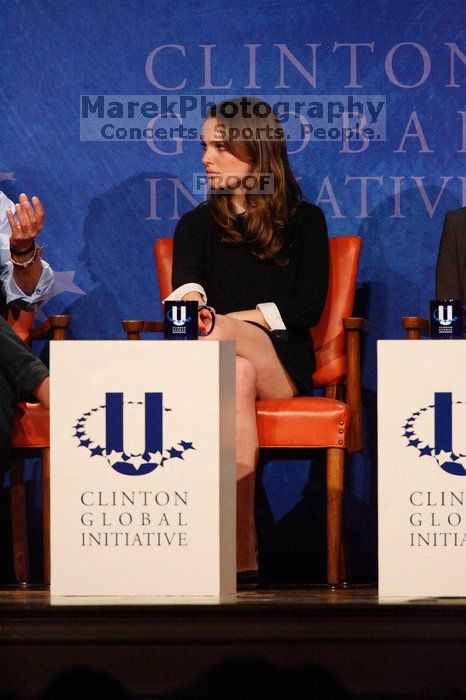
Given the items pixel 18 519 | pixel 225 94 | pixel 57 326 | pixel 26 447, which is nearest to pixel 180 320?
pixel 26 447

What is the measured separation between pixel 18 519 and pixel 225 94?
161 cm

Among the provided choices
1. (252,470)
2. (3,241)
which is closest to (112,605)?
(252,470)

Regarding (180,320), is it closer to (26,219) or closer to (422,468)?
(422,468)

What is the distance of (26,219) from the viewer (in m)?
2.83

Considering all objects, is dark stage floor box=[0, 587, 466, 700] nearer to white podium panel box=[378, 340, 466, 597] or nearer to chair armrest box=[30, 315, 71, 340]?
white podium panel box=[378, 340, 466, 597]

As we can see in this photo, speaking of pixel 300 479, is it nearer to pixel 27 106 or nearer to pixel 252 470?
pixel 252 470

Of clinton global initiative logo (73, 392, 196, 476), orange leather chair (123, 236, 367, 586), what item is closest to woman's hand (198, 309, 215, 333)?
orange leather chair (123, 236, 367, 586)

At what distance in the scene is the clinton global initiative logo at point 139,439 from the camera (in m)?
2.05

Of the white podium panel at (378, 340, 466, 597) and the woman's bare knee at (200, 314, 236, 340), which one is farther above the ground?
the woman's bare knee at (200, 314, 236, 340)

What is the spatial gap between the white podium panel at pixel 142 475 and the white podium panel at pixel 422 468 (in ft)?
1.06

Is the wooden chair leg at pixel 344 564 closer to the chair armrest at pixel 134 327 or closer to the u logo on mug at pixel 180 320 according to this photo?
the chair armrest at pixel 134 327

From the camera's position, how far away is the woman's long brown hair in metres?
3.25

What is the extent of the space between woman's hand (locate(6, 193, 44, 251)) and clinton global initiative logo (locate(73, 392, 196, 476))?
0.94m

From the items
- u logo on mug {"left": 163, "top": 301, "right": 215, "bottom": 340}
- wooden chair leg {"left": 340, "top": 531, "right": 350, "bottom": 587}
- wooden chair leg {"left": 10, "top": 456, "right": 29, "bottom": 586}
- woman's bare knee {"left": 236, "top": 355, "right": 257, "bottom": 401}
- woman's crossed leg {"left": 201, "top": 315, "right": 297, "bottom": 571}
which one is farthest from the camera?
wooden chair leg {"left": 10, "top": 456, "right": 29, "bottom": 586}
